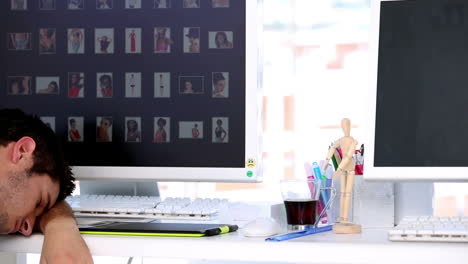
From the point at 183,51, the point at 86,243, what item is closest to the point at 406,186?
the point at 183,51

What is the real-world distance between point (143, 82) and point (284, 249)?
0.56m

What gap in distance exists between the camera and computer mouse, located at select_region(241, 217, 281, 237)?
1328mm

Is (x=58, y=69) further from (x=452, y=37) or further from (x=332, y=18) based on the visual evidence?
(x=332, y=18)

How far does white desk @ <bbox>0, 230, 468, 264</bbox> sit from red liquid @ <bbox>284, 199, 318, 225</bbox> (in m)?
0.09

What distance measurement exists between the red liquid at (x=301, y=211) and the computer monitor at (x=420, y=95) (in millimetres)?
123

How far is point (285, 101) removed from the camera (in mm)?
4949

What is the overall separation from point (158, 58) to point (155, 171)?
9.5 inches

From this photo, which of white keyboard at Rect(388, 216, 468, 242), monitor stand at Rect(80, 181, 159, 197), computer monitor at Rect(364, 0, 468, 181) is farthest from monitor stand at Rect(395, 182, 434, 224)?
monitor stand at Rect(80, 181, 159, 197)

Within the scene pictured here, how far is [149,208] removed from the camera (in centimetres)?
154

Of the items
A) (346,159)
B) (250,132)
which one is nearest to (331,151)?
(346,159)

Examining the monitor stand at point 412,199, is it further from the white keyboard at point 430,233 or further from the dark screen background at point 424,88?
the white keyboard at point 430,233

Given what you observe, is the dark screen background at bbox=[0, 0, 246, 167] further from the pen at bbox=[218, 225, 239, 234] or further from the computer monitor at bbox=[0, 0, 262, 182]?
the pen at bbox=[218, 225, 239, 234]

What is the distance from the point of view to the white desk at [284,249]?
1.21 metres

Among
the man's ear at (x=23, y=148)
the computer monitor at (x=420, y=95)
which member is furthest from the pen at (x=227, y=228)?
the man's ear at (x=23, y=148)
